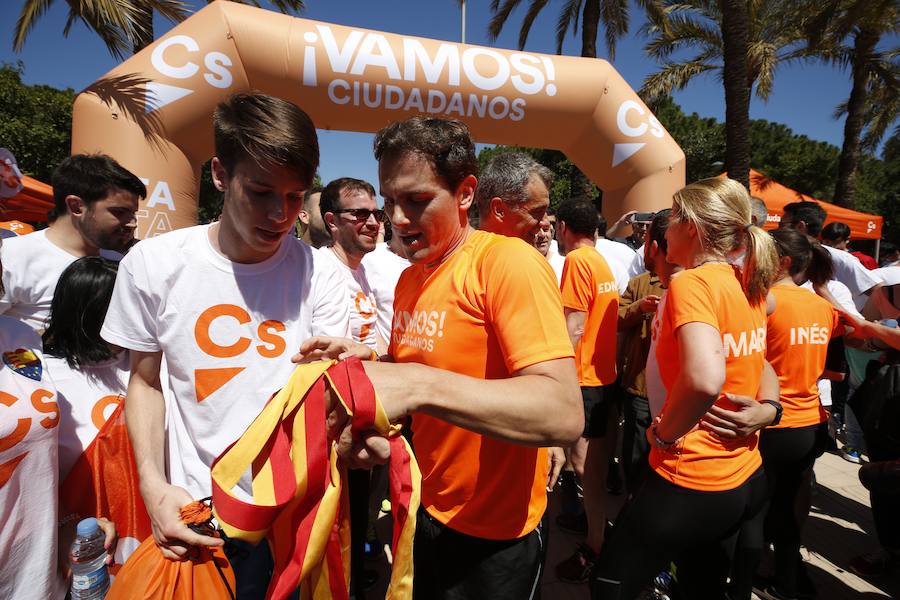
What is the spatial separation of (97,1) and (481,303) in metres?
7.86

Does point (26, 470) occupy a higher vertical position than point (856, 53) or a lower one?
lower

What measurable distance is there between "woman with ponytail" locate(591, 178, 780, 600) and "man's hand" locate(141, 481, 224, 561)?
1500mm

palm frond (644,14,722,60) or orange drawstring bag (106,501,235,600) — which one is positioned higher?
palm frond (644,14,722,60)

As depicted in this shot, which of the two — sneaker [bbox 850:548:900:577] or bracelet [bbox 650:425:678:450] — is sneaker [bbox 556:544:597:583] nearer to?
bracelet [bbox 650:425:678:450]

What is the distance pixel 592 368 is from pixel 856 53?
18361 millimetres

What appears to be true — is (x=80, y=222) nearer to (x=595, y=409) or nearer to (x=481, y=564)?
(x=481, y=564)

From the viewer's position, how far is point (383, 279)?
3248 mm

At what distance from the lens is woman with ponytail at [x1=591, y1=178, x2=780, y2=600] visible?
166 cm

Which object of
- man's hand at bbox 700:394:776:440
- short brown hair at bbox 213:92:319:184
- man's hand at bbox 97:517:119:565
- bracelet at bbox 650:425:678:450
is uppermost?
short brown hair at bbox 213:92:319:184

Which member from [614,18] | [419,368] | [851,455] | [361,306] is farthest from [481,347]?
[614,18]

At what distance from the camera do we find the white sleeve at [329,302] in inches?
62.7

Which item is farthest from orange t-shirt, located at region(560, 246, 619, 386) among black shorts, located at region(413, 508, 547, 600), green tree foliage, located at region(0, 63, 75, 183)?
green tree foliage, located at region(0, 63, 75, 183)

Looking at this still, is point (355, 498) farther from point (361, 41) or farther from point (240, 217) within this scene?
point (361, 41)

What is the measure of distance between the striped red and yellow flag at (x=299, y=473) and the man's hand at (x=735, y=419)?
4.30ft
